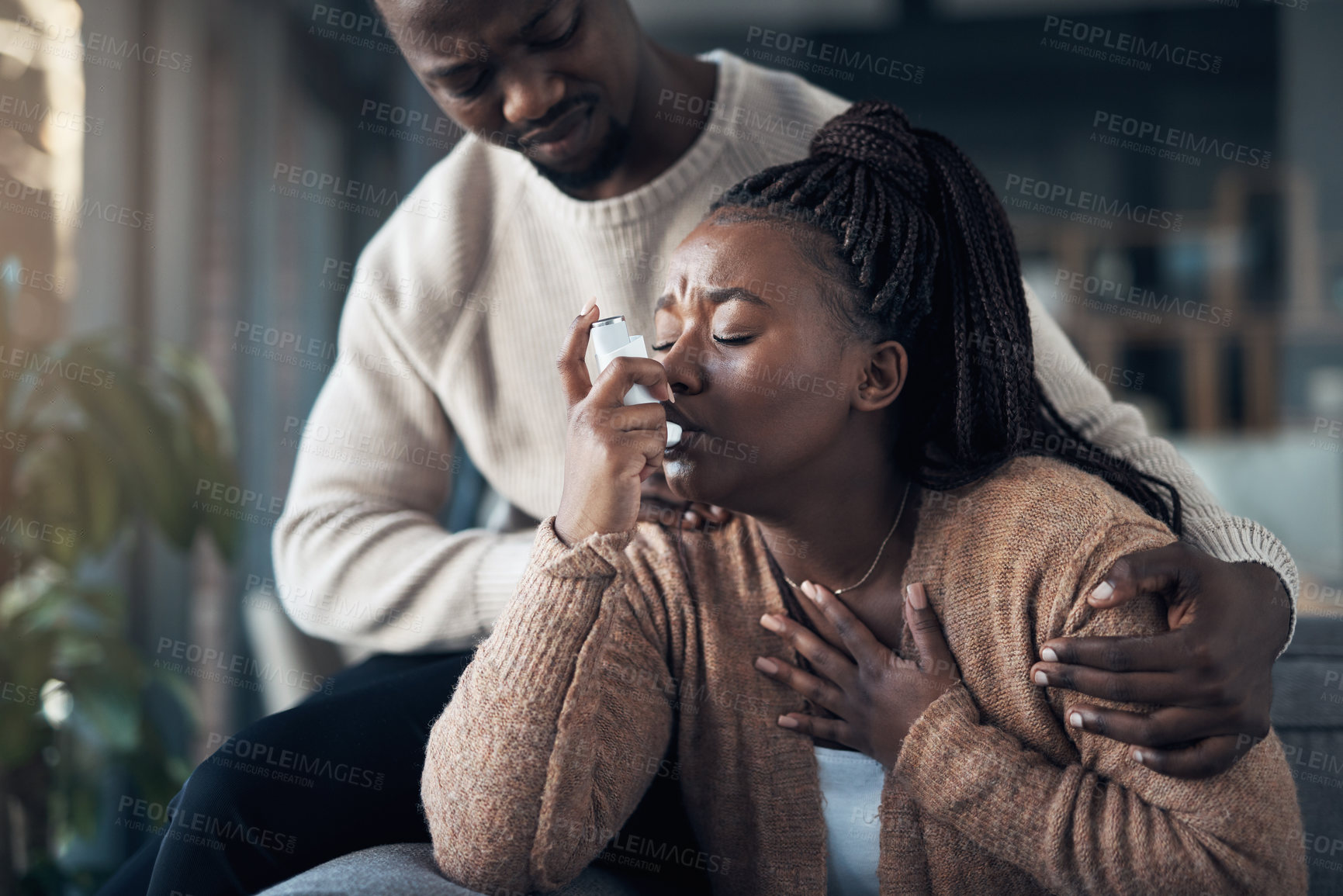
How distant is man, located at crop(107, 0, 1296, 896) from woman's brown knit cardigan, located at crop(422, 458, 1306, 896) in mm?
70

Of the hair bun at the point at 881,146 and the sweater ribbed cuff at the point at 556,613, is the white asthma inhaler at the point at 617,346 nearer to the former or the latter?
the sweater ribbed cuff at the point at 556,613

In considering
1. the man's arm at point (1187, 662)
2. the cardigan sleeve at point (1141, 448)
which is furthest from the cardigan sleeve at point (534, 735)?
the cardigan sleeve at point (1141, 448)

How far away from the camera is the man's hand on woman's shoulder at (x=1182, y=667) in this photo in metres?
0.99

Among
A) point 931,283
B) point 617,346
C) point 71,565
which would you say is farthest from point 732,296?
point 71,565

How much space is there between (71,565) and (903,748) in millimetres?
1735

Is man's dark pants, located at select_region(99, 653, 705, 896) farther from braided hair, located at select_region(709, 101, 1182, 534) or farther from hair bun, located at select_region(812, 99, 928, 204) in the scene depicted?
hair bun, located at select_region(812, 99, 928, 204)

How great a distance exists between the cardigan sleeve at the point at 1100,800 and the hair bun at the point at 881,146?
471 mm

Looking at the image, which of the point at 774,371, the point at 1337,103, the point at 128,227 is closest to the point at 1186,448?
the point at 1337,103

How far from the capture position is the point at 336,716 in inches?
→ 51.6

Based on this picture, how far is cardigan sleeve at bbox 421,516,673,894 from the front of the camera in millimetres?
1104

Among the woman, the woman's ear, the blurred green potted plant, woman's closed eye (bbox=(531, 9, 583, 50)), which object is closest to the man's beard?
woman's closed eye (bbox=(531, 9, 583, 50))

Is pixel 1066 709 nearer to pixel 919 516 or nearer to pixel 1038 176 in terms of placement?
pixel 919 516

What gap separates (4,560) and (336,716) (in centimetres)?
110

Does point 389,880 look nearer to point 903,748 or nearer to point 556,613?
point 556,613
